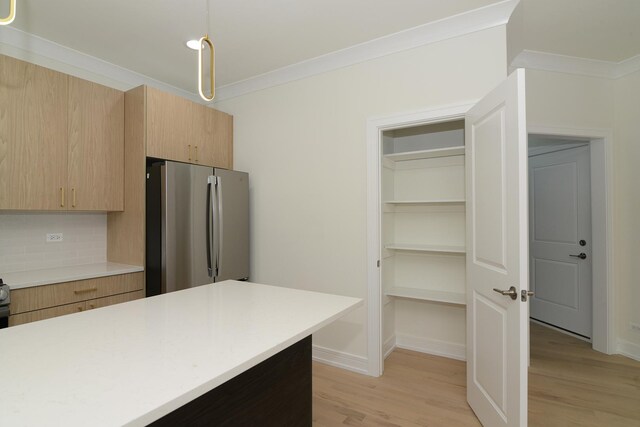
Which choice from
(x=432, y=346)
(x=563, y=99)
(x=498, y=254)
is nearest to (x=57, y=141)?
(x=498, y=254)

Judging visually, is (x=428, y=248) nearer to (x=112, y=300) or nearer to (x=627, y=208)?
(x=627, y=208)

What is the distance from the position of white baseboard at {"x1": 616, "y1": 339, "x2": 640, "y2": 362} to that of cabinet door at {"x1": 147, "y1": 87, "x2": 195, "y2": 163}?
14.4 feet

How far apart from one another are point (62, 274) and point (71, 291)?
17cm

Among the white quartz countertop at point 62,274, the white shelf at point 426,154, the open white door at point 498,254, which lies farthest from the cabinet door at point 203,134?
the open white door at point 498,254

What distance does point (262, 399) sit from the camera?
Answer: 130 cm

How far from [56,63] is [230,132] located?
1.51 m

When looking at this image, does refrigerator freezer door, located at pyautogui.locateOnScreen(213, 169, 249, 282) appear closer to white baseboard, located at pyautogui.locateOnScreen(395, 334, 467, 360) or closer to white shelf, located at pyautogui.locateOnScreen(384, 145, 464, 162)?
white shelf, located at pyautogui.locateOnScreen(384, 145, 464, 162)

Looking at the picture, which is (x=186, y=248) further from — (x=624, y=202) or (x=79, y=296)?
(x=624, y=202)

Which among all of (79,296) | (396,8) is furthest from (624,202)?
(79,296)

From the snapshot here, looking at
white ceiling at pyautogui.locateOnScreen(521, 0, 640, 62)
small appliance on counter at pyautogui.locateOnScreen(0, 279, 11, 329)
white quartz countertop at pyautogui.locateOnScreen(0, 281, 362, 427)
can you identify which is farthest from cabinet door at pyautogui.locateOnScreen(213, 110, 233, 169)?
white ceiling at pyautogui.locateOnScreen(521, 0, 640, 62)

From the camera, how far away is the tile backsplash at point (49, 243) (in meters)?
2.42

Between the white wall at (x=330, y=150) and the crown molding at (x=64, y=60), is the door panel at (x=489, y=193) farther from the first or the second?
the crown molding at (x=64, y=60)

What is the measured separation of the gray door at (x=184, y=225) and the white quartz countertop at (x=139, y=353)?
0.99 m

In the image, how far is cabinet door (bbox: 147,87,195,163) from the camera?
267cm
